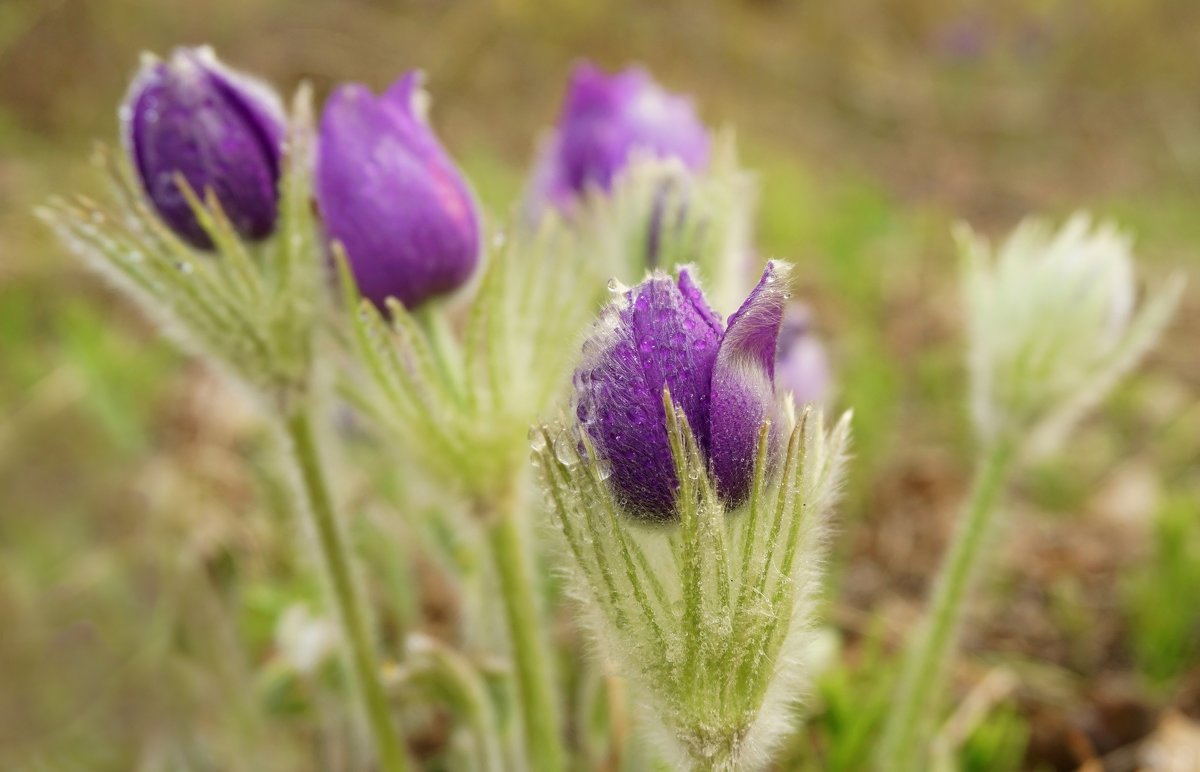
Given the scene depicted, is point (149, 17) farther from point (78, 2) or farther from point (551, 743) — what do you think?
point (551, 743)

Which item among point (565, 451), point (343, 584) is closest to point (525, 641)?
point (343, 584)

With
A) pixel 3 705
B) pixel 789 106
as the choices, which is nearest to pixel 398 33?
pixel 789 106

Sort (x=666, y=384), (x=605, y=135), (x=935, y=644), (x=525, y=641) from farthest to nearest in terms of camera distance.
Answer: (x=605, y=135)
(x=935, y=644)
(x=525, y=641)
(x=666, y=384)

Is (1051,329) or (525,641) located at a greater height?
(1051,329)

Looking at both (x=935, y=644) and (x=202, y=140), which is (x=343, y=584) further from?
(x=935, y=644)

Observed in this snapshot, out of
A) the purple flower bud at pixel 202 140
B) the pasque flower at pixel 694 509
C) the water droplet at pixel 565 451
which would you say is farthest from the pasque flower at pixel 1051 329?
the purple flower bud at pixel 202 140

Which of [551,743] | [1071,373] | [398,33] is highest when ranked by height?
[398,33]

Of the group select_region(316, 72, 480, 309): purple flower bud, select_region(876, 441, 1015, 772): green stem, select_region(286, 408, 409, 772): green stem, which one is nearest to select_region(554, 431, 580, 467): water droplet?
select_region(316, 72, 480, 309): purple flower bud
